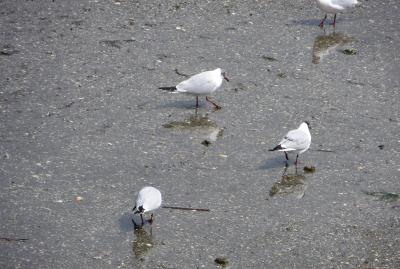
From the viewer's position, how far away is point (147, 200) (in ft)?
20.5

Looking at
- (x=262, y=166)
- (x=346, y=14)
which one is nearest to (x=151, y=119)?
(x=262, y=166)

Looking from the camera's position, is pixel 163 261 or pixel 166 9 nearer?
pixel 163 261

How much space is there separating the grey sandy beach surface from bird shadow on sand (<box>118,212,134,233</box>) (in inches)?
0.6

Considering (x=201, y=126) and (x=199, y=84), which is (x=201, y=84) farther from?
(x=201, y=126)

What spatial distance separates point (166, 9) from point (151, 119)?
3133 mm

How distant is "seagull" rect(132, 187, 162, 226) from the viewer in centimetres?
620

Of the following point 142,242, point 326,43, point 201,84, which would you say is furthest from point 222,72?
point 142,242

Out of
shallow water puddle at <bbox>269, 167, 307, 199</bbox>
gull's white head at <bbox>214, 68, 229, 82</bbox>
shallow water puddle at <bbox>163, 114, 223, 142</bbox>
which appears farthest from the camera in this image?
gull's white head at <bbox>214, 68, 229, 82</bbox>

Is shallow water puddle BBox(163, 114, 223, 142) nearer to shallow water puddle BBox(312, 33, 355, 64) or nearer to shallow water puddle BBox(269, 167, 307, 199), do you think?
shallow water puddle BBox(269, 167, 307, 199)

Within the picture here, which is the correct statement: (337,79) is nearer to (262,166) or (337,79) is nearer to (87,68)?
(262,166)

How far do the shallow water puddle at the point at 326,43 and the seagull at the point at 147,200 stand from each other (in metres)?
3.98

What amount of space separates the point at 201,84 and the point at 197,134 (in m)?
0.65

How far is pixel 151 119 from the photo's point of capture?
8.27 meters

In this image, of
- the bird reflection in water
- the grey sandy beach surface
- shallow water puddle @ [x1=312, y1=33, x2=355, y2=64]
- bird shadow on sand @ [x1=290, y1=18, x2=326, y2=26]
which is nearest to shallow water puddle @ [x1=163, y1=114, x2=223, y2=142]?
the grey sandy beach surface
